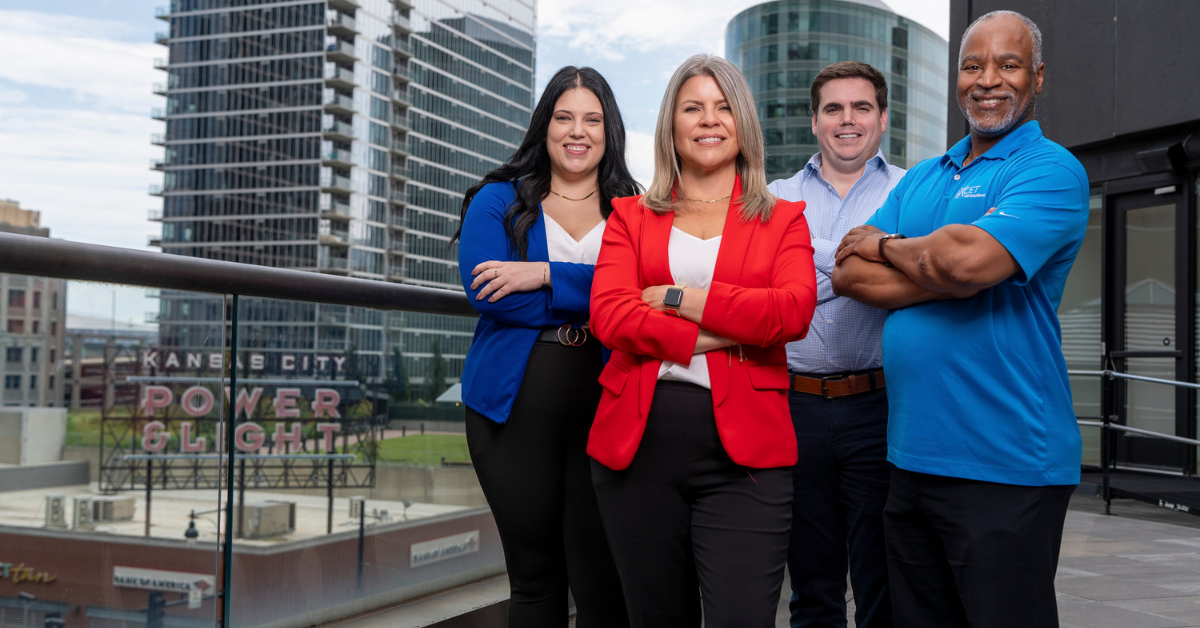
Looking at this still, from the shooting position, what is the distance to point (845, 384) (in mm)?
2193

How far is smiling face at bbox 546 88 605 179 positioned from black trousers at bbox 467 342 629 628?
473 millimetres

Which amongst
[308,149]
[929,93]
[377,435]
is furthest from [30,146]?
[377,435]

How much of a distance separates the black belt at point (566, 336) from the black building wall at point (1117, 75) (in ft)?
23.4

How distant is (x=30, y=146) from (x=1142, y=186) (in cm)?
11103

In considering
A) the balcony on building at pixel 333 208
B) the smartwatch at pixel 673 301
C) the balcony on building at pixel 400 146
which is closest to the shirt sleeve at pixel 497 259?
the smartwatch at pixel 673 301

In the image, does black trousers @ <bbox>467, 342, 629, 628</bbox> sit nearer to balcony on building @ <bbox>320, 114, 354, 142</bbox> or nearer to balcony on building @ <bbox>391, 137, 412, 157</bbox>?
balcony on building @ <bbox>320, 114, 354, 142</bbox>

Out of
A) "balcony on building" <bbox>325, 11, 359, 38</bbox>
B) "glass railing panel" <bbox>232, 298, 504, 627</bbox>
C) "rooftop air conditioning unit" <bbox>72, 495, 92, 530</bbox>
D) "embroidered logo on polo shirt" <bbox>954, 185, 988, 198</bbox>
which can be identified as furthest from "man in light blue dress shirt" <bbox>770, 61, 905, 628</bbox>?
"balcony on building" <bbox>325, 11, 359, 38</bbox>

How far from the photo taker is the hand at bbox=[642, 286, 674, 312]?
1.68 metres

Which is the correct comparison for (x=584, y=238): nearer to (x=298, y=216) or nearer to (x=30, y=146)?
(x=298, y=216)

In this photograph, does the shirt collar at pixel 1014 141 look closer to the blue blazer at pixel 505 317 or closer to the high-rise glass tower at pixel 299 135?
the blue blazer at pixel 505 317

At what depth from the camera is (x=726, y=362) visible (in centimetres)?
169

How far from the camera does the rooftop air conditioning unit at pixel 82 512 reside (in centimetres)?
227

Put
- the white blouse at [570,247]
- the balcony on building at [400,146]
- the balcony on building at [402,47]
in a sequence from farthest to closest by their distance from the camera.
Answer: the balcony on building at [402,47] → the balcony on building at [400,146] → the white blouse at [570,247]

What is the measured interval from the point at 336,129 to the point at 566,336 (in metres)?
81.5
